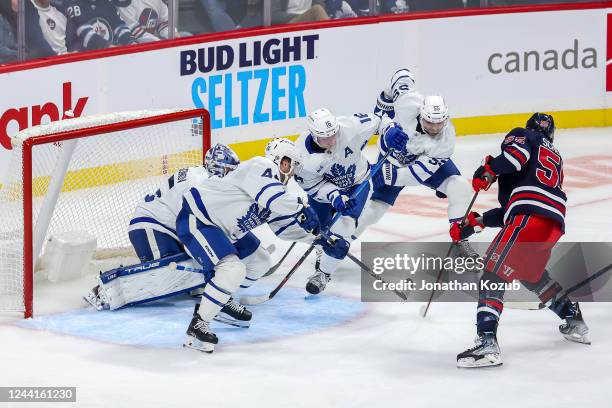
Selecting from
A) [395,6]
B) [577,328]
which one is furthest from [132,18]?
[577,328]

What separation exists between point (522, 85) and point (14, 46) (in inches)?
163

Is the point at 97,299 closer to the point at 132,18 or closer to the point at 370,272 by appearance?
the point at 370,272

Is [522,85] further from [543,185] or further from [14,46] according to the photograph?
[543,185]

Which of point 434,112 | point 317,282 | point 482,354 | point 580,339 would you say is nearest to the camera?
point 482,354

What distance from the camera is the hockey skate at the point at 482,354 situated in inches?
220

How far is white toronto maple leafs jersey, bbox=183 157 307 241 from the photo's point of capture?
587 centimetres

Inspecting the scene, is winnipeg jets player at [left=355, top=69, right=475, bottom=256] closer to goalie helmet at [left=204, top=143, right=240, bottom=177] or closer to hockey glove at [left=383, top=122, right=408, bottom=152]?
hockey glove at [left=383, top=122, right=408, bottom=152]

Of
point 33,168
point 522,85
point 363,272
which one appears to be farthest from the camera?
point 522,85

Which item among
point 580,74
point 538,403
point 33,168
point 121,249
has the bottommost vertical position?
point 538,403

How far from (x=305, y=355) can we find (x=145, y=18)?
3.70 metres

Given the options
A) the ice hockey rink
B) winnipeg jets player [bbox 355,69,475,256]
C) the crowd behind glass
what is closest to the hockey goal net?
the ice hockey rink

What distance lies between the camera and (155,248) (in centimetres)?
663

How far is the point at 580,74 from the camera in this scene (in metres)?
10.6

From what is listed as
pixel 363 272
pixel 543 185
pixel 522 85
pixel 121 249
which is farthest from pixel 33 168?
pixel 522 85
